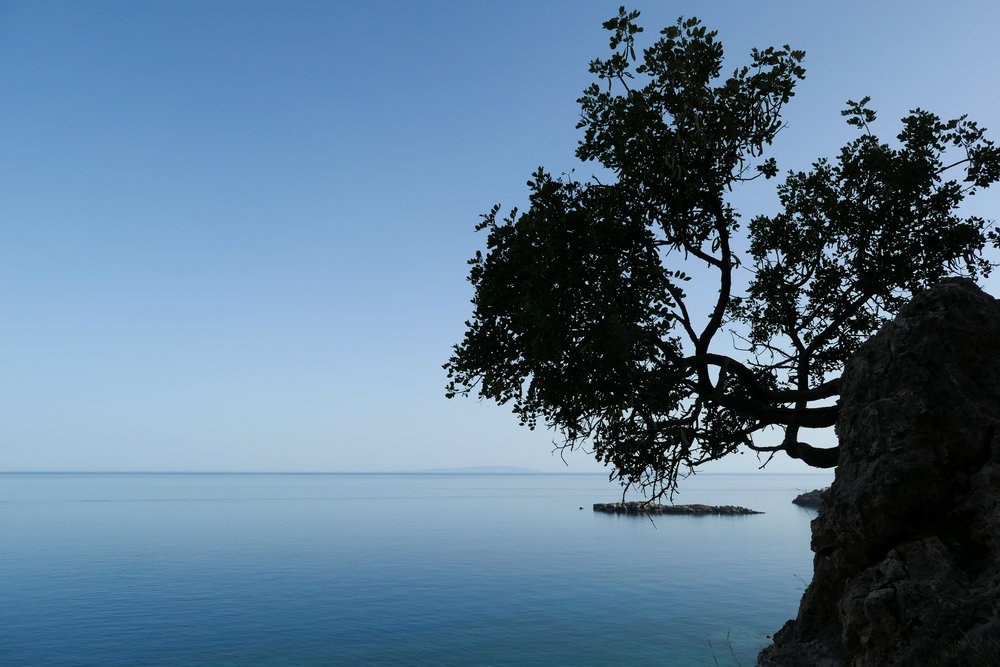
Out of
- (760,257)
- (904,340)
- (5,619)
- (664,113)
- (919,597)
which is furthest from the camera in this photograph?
(5,619)

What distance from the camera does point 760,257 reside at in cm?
2036

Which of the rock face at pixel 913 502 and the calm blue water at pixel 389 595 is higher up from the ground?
the rock face at pixel 913 502

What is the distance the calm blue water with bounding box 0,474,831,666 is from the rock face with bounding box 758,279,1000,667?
182 inches

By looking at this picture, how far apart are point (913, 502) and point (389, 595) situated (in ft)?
157

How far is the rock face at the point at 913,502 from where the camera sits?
29.7ft

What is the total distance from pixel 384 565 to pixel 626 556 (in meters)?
28.4

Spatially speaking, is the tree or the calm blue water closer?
the tree

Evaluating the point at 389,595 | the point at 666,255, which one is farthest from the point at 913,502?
the point at 389,595

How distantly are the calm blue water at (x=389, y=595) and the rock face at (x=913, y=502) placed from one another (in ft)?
15.2

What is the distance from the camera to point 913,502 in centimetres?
1026

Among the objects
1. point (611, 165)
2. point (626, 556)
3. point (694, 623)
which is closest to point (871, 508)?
point (611, 165)

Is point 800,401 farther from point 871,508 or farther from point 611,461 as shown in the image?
point 871,508

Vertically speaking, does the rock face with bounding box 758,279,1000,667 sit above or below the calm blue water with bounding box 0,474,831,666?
above

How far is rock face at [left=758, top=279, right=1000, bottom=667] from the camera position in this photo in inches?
356
